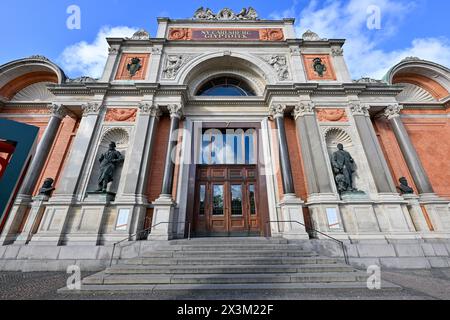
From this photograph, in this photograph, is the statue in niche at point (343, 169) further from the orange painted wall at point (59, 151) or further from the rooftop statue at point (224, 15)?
the orange painted wall at point (59, 151)

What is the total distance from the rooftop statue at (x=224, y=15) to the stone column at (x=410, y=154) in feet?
29.7

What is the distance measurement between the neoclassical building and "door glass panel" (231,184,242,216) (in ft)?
0.14

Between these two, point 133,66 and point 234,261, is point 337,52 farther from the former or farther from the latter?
point 234,261

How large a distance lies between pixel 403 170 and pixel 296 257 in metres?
6.98

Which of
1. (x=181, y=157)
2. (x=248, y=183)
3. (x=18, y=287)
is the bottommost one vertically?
(x=18, y=287)

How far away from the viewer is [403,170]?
26.4 ft

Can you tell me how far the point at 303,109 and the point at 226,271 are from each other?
698 cm

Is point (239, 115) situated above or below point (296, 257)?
above

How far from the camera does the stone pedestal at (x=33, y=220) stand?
5977 mm

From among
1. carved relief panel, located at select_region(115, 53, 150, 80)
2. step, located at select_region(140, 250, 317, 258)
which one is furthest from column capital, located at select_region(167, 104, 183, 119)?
step, located at select_region(140, 250, 317, 258)

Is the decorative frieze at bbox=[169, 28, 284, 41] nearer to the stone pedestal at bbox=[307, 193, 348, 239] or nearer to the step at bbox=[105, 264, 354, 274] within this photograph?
the stone pedestal at bbox=[307, 193, 348, 239]

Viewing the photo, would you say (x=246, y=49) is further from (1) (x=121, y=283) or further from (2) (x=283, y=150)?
(1) (x=121, y=283)

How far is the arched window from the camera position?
33.0ft

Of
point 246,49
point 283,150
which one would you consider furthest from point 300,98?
point 246,49
